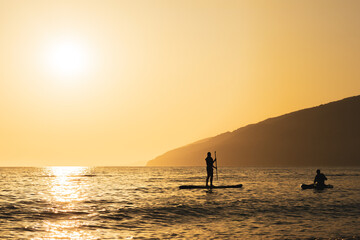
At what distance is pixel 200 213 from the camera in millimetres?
26938

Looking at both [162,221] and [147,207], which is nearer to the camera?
[162,221]

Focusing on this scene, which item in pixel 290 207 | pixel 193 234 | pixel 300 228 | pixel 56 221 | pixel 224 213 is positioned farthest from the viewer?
pixel 290 207

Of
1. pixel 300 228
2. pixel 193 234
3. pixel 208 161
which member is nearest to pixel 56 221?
pixel 193 234

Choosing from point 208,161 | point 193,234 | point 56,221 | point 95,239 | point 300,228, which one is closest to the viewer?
point 95,239

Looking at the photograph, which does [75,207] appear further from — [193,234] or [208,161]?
[208,161]

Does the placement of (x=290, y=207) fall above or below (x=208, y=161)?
below

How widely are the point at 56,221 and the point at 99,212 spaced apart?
401cm

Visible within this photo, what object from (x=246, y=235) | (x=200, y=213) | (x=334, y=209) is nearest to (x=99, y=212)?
(x=200, y=213)

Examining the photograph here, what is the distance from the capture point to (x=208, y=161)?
43812 mm

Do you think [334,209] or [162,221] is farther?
[334,209]

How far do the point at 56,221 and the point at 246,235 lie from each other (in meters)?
10.3

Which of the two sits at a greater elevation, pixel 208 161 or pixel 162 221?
pixel 208 161

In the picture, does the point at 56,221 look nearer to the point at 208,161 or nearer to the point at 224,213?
the point at 224,213

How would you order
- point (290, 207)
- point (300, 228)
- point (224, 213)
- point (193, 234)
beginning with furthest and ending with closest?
point (290, 207) < point (224, 213) < point (300, 228) < point (193, 234)
